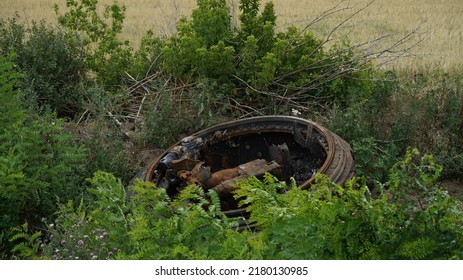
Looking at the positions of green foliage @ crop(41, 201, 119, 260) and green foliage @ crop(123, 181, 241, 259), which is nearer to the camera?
green foliage @ crop(123, 181, 241, 259)

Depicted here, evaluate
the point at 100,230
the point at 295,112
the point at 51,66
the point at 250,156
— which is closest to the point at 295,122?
the point at 250,156

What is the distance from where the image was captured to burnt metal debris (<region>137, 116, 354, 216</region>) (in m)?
4.69

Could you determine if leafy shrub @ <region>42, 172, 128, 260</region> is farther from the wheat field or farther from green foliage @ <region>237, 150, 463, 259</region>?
the wheat field

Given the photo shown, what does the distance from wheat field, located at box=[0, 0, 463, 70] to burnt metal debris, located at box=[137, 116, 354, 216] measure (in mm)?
3631

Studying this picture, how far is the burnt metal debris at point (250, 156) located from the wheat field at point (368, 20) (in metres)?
3.63

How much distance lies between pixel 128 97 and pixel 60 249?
147 inches

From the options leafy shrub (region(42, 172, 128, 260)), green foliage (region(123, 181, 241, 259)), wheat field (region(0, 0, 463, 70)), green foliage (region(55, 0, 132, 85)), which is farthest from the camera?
wheat field (region(0, 0, 463, 70))

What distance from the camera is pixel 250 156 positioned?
5.42m

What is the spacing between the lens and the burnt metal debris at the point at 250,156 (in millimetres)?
4691

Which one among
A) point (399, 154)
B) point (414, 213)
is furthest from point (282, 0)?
point (414, 213)

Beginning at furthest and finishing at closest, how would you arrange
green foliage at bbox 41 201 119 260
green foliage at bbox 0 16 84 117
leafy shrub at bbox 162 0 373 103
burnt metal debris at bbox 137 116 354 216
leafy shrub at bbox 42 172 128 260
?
green foliage at bbox 0 16 84 117 < leafy shrub at bbox 162 0 373 103 < burnt metal debris at bbox 137 116 354 216 < green foliage at bbox 41 201 119 260 < leafy shrub at bbox 42 172 128 260

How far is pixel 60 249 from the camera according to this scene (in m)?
4.04

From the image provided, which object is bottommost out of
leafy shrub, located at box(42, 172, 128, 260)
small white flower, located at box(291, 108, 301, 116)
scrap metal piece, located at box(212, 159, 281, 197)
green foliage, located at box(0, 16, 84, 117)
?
small white flower, located at box(291, 108, 301, 116)

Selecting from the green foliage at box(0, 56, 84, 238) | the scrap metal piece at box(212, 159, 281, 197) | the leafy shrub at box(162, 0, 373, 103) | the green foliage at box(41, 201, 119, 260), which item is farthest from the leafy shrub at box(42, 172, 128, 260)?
the leafy shrub at box(162, 0, 373, 103)
